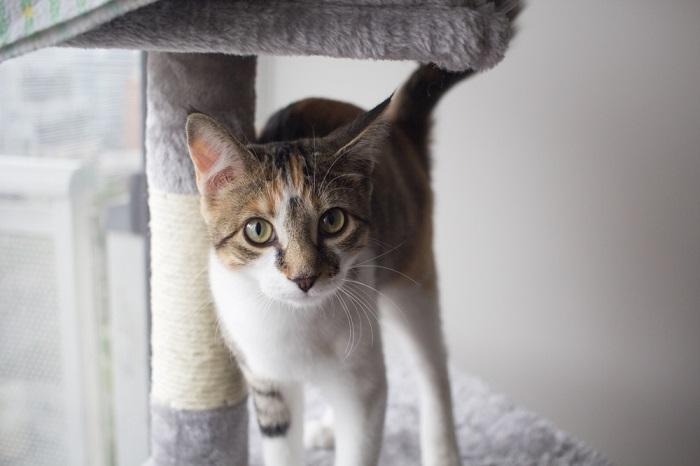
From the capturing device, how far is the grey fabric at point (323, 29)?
0.71 metres

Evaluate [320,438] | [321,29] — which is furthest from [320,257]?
[320,438]

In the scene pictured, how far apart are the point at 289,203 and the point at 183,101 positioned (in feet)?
0.78

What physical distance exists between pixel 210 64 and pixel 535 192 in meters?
0.78

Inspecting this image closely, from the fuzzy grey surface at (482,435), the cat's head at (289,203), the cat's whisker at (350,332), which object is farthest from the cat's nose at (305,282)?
the fuzzy grey surface at (482,435)

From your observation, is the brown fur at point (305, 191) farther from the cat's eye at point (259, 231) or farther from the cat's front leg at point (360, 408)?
the cat's front leg at point (360, 408)

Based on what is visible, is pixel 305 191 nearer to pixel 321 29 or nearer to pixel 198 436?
pixel 321 29

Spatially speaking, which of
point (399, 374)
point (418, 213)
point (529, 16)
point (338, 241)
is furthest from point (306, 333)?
point (529, 16)

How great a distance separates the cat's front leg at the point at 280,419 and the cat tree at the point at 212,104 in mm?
73

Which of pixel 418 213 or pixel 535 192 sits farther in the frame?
pixel 535 192

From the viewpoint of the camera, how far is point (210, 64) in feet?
3.04

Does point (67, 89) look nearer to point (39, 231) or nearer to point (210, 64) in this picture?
point (39, 231)

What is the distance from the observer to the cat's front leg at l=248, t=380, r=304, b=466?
98 cm

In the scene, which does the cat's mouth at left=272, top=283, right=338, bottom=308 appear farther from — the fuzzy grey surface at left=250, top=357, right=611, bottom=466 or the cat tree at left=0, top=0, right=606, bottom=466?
the fuzzy grey surface at left=250, top=357, right=611, bottom=466

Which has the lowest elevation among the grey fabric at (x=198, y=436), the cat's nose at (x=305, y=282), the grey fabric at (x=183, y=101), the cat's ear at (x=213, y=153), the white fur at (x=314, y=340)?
the grey fabric at (x=198, y=436)
